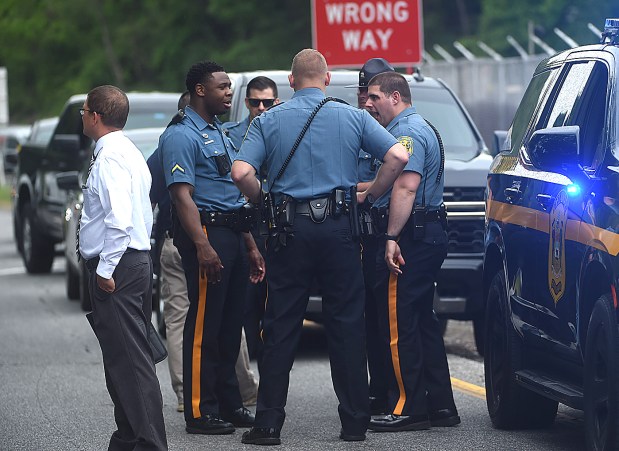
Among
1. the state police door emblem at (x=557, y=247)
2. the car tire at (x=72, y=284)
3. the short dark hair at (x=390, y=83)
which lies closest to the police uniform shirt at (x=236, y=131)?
the short dark hair at (x=390, y=83)

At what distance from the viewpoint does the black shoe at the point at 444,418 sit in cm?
885

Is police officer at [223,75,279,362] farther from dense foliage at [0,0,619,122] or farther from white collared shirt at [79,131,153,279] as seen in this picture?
dense foliage at [0,0,619,122]

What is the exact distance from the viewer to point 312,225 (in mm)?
8203

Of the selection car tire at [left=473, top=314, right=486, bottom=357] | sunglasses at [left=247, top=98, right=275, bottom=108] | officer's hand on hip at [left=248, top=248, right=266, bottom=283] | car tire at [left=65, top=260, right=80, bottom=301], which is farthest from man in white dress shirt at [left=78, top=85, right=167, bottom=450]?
car tire at [left=65, top=260, right=80, bottom=301]

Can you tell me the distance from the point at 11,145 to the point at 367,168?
3345 cm

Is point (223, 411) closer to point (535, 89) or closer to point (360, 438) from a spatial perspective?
point (360, 438)

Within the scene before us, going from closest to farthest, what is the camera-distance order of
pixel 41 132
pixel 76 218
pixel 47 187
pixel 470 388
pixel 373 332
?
pixel 373 332
pixel 470 388
pixel 76 218
pixel 47 187
pixel 41 132

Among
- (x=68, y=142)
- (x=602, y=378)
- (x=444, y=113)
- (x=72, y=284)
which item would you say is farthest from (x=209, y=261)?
(x=68, y=142)

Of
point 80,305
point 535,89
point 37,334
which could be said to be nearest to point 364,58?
point 80,305

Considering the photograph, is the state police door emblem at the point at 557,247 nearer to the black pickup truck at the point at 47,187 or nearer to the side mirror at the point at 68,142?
the black pickup truck at the point at 47,187

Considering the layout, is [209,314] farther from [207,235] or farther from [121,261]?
[121,261]

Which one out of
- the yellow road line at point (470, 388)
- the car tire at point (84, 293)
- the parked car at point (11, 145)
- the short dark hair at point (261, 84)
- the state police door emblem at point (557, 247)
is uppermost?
the short dark hair at point (261, 84)

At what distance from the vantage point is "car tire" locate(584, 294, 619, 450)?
671 centimetres

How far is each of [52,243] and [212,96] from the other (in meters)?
12.0
